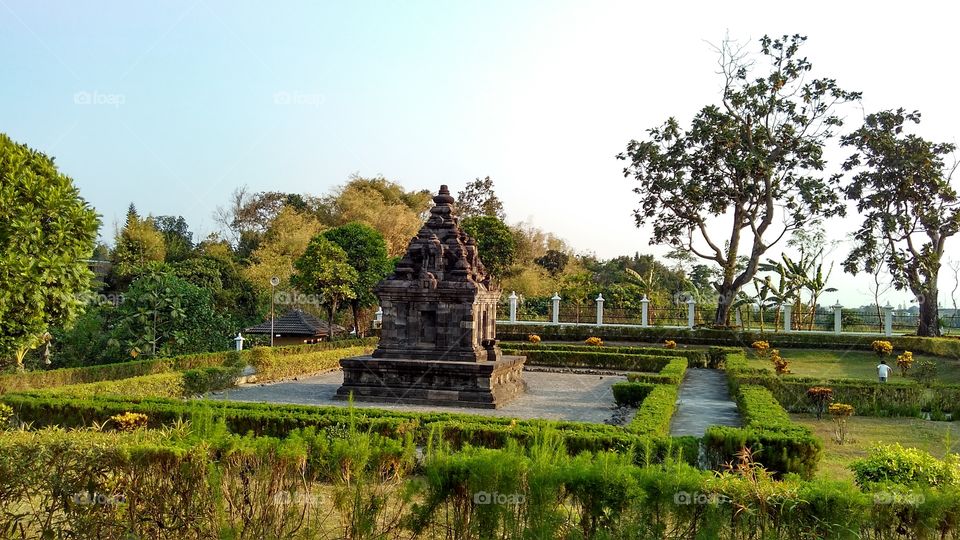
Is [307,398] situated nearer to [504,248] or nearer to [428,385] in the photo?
[428,385]

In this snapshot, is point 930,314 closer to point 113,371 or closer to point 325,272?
point 325,272

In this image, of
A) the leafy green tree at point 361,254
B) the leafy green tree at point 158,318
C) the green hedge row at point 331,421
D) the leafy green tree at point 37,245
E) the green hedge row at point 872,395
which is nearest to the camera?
the green hedge row at point 331,421

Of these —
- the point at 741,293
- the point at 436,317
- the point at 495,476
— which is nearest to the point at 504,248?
the point at 741,293

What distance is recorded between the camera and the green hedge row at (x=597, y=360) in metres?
23.0

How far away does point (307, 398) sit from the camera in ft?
53.7

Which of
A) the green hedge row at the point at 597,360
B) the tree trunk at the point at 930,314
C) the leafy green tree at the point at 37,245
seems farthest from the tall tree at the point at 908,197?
the leafy green tree at the point at 37,245

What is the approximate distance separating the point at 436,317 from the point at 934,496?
497 inches

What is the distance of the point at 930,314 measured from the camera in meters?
29.7

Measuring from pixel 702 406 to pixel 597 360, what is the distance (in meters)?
8.40

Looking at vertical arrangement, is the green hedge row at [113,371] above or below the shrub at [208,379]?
above

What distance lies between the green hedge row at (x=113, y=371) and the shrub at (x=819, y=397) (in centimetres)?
1321

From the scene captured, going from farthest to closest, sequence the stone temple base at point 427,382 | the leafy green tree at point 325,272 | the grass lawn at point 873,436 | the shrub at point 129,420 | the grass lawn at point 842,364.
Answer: the leafy green tree at point 325,272, the grass lawn at point 842,364, the stone temple base at point 427,382, the grass lawn at point 873,436, the shrub at point 129,420

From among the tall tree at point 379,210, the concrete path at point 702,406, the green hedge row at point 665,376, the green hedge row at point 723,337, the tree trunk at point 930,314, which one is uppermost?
the tall tree at point 379,210

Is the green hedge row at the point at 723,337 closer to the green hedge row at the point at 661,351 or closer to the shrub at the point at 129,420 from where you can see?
the green hedge row at the point at 661,351
